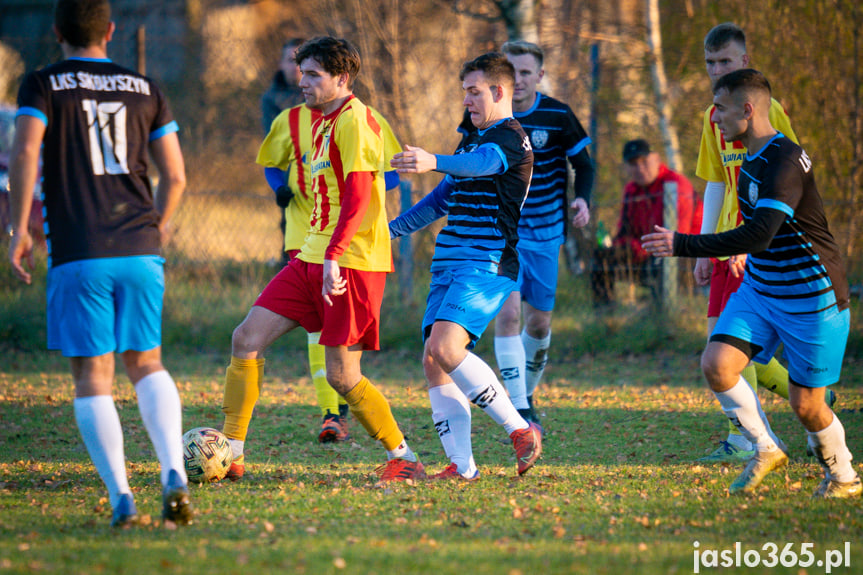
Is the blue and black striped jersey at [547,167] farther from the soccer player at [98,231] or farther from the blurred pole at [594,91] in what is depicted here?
the blurred pole at [594,91]

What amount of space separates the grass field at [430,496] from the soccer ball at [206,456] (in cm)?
15

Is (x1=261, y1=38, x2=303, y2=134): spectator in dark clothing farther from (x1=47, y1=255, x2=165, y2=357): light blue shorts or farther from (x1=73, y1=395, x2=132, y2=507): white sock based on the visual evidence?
(x1=73, y1=395, x2=132, y2=507): white sock

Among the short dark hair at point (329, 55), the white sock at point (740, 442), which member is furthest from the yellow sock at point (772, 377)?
the short dark hair at point (329, 55)

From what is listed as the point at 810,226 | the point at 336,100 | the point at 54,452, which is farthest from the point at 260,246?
the point at 810,226

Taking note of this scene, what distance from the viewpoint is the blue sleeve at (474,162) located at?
13.7ft

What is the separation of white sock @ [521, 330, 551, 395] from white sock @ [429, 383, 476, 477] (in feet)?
5.57

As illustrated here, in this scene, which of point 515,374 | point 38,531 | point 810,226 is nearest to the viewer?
point 38,531

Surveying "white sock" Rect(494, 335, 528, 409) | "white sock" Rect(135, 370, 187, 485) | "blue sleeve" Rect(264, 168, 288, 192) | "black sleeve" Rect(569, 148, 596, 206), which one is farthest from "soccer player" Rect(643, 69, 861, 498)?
"blue sleeve" Rect(264, 168, 288, 192)

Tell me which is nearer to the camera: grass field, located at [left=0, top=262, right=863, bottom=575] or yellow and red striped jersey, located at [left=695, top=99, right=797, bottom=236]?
→ grass field, located at [left=0, top=262, right=863, bottom=575]

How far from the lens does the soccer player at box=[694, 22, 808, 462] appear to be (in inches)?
197

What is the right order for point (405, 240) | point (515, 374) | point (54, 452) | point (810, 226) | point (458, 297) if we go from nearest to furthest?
point (810, 226), point (458, 297), point (54, 452), point (515, 374), point (405, 240)

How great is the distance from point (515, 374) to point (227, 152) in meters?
9.35

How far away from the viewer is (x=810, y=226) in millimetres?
4098

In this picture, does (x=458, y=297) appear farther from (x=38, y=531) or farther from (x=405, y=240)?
(x=405, y=240)
